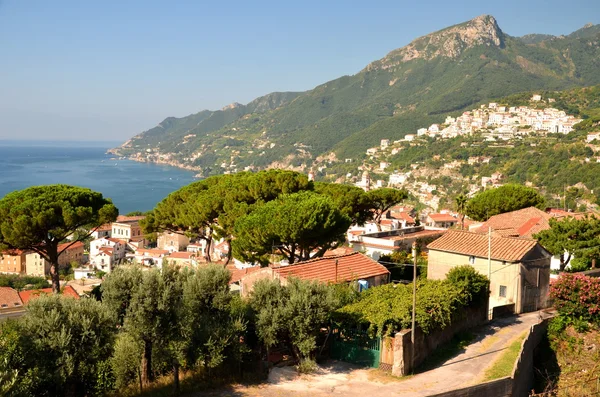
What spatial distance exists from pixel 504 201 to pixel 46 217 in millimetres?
27198

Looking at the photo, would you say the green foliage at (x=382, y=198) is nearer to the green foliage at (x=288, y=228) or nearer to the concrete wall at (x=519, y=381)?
the green foliage at (x=288, y=228)

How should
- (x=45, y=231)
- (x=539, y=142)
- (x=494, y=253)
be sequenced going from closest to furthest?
(x=494, y=253) < (x=45, y=231) < (x=539, y=142)

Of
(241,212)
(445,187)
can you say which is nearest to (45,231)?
(241,212)

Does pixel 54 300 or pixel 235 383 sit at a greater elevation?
pixel 54 300

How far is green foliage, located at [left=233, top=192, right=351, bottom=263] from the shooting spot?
62.8 ft

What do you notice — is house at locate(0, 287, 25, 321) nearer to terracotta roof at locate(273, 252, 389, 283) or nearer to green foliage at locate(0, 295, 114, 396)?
terracotta roof at locate(273, 252, 389, 283)

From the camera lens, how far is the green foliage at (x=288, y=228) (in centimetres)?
1916

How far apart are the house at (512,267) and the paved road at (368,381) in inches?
146

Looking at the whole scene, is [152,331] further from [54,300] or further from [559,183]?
[559,183]

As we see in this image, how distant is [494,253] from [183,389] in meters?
10.6

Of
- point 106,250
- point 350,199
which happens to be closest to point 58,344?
point 350,199

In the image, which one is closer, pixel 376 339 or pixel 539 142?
pixel 376 339

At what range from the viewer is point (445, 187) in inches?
4427

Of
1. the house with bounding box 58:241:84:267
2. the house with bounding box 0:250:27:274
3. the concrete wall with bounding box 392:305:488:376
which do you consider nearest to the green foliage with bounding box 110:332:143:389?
the concrete wall with bounding box 392:305:488:376
